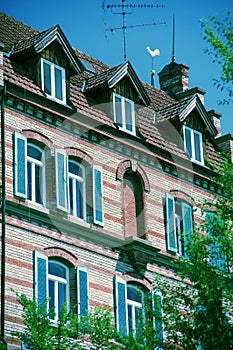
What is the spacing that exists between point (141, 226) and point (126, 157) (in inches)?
91.8

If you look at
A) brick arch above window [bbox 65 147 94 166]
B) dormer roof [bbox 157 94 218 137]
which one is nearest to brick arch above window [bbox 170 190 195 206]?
dormer roof [bbox 157 94 218 137]

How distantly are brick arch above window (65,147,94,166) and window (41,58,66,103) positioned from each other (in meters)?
1.67

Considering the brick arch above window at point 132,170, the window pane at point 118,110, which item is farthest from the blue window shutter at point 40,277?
the window pane at point 118,110

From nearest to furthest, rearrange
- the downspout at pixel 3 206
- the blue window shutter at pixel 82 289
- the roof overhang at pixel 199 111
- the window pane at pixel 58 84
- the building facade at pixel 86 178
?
the downspout at pixel 3 206 → the building facade at pixel 86 178 → the blue window shutter at pixel 82 289 → the window pane at pixel 58 84 → the roof overhang at pixel 199 111

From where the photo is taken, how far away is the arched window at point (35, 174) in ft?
110

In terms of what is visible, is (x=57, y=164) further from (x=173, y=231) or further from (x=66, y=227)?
(x=173, y=231)

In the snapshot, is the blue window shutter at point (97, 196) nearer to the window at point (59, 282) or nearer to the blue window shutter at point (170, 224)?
the window at point (59, 282)

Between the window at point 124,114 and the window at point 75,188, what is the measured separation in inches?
98.9

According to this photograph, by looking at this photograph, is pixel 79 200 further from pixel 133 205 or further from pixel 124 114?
pixel 124 114

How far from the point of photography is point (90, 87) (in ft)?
123

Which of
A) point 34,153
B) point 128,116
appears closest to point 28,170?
point 34,153

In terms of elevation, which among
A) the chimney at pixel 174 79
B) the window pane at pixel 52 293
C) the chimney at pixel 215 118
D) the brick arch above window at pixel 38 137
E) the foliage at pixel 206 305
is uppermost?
the chimney at pixel 174 79

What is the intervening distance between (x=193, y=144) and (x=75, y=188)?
7038 mm

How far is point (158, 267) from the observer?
36.5 m
